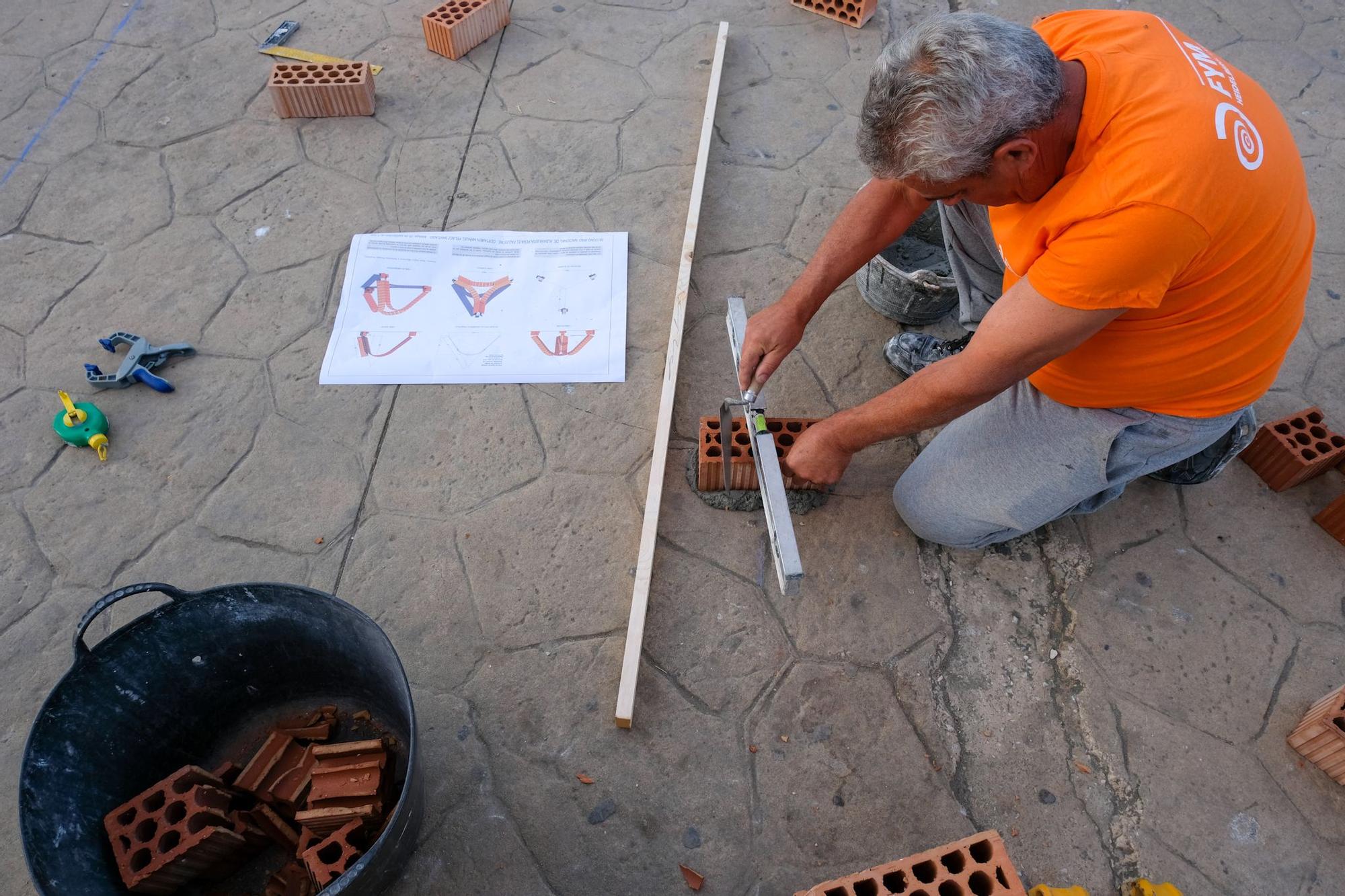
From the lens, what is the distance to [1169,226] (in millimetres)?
1558

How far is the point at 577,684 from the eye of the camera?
7.32 feet

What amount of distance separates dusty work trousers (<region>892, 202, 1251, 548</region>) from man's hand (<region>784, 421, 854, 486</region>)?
0.40 meters

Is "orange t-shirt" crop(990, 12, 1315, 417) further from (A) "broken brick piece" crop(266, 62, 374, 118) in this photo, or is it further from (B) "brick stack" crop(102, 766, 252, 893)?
(A) "broken brick piece" crop(266, 62, 374, 118)

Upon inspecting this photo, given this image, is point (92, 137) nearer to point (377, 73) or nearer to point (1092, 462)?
point (377, 73)

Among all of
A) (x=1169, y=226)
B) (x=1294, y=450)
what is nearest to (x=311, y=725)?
(x=1169, y=226)

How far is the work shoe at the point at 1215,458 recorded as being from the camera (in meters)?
2.21

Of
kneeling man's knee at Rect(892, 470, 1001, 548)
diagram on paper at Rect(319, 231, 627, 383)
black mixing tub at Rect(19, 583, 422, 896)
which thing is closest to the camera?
black mixing tub at Rect(19, 583, 422, 896)

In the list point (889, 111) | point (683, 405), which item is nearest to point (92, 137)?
point (683, 405)

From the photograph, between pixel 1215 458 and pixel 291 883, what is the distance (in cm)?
266

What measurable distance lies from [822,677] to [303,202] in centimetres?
275

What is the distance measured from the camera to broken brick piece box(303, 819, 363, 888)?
5.57 ft

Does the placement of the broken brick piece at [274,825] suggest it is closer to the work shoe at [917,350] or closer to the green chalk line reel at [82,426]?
the green chalk line reel at [82,426]

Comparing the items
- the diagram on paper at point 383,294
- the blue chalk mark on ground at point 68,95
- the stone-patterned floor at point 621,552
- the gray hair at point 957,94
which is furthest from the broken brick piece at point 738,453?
the blue chalk mark on ground at point 68,95

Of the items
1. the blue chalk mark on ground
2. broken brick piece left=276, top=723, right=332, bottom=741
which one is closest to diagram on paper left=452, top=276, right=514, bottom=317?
broken brick piece left=276, top=723, right=332, bottom=741
